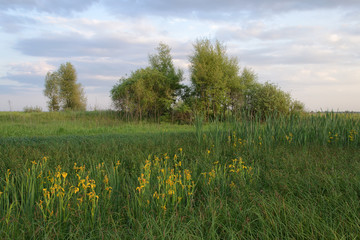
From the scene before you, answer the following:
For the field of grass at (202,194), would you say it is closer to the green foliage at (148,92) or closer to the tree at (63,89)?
the green foliage at (148,92)

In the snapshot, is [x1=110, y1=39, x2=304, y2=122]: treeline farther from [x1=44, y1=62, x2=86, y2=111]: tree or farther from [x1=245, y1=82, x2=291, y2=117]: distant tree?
[x1=44, y1=62, x2=86, y2=111]: tree

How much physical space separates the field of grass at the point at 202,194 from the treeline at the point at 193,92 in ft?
39.0

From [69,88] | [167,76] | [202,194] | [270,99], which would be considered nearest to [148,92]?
[167,76]

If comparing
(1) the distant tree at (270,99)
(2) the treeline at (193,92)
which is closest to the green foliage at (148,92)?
(2) the treeline at (193,92)

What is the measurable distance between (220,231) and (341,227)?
1.16 metres

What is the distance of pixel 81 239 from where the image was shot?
2.60 metres

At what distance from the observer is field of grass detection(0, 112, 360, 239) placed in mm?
2738

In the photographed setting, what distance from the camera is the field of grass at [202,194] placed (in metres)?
2.74

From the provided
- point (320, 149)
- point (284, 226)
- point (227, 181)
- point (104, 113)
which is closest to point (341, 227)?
point (284, 226)

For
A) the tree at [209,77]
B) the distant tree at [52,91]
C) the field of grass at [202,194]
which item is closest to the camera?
the field of grass at [202,194]

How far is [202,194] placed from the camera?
3.96 meters

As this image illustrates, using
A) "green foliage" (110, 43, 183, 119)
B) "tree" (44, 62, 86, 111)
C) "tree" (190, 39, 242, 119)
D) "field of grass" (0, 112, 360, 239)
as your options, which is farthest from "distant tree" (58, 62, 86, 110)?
"field of grass" (0, 112, 360, 239)

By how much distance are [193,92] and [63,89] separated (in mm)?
16691

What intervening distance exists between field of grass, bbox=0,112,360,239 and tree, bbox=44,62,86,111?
2380 cm
